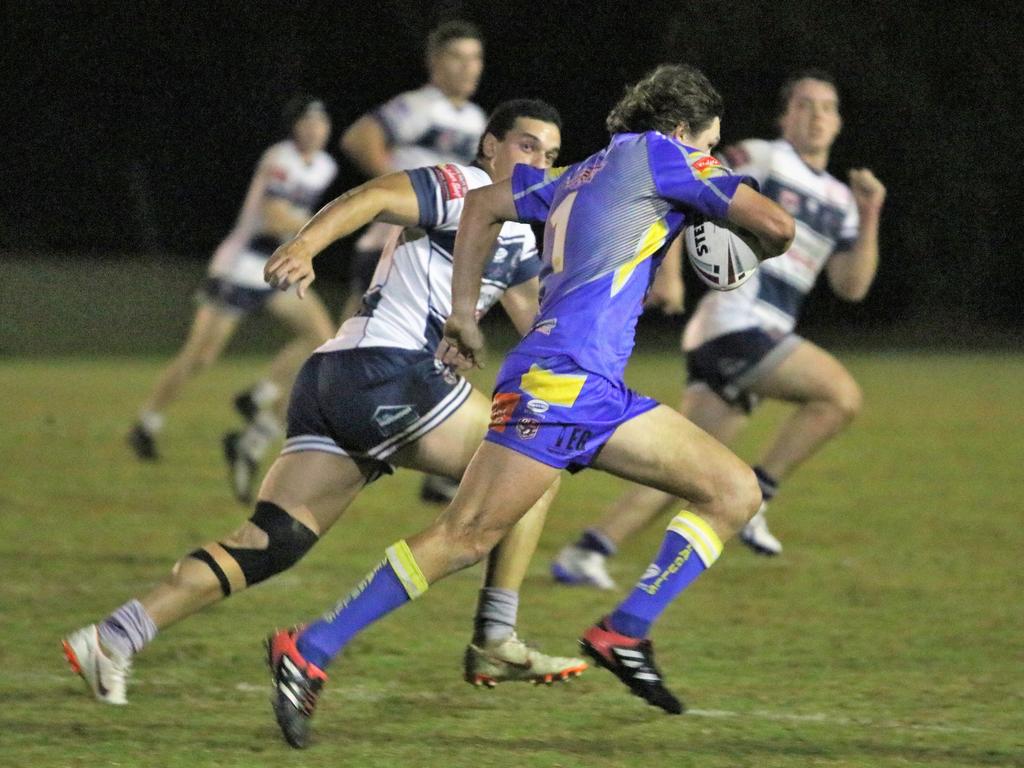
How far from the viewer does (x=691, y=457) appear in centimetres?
473

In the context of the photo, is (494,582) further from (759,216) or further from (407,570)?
(759,216)

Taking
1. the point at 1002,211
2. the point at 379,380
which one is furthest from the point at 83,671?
the point at 1002,211

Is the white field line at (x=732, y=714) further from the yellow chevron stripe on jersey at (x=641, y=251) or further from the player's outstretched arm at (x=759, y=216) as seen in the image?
the player's outstretched arm at (x=759, y=216)

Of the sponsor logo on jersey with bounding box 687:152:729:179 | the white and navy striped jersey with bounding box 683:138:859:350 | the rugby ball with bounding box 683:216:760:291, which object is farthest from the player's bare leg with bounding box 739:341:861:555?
the sponsor logo on jersey with bounding box 687:152:729:179

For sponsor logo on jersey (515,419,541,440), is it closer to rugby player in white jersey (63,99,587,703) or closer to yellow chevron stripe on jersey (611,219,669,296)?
yellow chevron stripe on jersey (611,219,669,296)

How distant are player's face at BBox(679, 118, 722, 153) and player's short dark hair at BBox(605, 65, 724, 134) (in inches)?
0.5

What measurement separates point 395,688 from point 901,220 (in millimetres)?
22794

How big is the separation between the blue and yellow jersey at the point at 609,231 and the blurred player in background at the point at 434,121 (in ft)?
13.9

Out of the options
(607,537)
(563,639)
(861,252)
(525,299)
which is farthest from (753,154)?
(563,639)

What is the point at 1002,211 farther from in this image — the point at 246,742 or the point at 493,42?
the point at 246,742

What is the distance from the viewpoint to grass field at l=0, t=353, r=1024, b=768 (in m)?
4.68

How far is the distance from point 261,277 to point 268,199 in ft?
2.37

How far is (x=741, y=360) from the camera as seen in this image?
761cm

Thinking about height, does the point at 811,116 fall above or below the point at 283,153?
above
